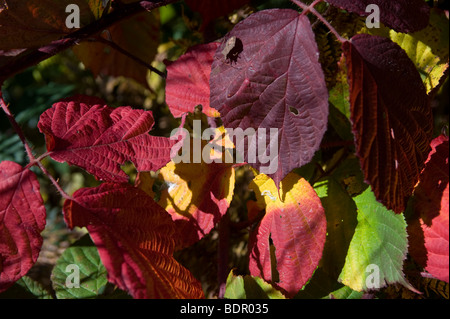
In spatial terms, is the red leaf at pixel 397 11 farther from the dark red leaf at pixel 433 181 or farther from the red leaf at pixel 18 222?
the red leaf at pixel 18 222

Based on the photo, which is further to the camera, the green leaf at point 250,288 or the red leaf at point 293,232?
the green leaf at point 250,288

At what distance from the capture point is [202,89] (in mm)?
839

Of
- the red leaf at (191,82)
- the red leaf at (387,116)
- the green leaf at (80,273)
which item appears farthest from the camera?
the green leaf at (80,273)

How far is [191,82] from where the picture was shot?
0.84 m

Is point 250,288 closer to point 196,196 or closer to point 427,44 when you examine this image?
point 196,196

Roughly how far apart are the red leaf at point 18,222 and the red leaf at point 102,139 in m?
0.07

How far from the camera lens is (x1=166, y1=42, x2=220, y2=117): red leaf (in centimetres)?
83

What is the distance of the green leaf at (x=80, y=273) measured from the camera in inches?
37.8

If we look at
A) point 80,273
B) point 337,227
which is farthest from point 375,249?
point 80,273

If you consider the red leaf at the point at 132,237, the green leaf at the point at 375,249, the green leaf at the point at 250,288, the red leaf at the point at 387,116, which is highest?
the red leaf at the point at 387,116

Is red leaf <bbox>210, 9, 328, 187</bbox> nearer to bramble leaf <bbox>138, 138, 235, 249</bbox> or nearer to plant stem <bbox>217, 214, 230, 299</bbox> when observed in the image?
bramble leaf <bbox>138, 138, 235, 249</bbox>

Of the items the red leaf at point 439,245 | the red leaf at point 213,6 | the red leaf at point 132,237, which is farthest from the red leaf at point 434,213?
the red leaf at point 213,6

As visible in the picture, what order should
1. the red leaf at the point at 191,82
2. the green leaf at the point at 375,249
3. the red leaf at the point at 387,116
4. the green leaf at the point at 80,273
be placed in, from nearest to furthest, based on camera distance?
the red leaf at the point at 387,116, the green leaf at the point at 375,249, the red leaf at the point at 191,82, the green leaf at the point at 80,273

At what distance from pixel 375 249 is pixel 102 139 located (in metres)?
0.51
